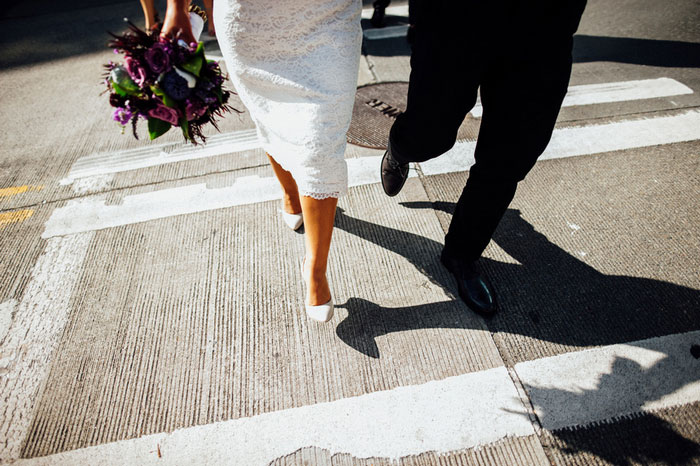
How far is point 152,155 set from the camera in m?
3.09

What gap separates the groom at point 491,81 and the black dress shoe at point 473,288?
0.84 ft

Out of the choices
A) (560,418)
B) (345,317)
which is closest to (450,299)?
(345,317)

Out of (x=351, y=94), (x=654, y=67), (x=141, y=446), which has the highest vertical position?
(x=351, y=94)

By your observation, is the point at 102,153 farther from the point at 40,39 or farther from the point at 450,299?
the point at 40,39

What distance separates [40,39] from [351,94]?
6.13 m

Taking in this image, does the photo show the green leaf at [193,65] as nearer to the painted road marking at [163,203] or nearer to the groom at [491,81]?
the groom at [491,81]

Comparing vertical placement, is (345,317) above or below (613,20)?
below

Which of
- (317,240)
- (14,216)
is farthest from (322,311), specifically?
(14,216)

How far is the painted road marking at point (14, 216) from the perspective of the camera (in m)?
2.63

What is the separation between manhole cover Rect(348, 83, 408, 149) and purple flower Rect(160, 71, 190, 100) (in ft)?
6.12

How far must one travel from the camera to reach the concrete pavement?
1.56m

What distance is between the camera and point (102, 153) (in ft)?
10.4

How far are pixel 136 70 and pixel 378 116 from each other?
7.60 feet

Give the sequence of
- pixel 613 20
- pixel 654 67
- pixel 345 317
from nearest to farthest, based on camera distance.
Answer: pixel 345 317 → pixel 654 67 → pixel 613 20
